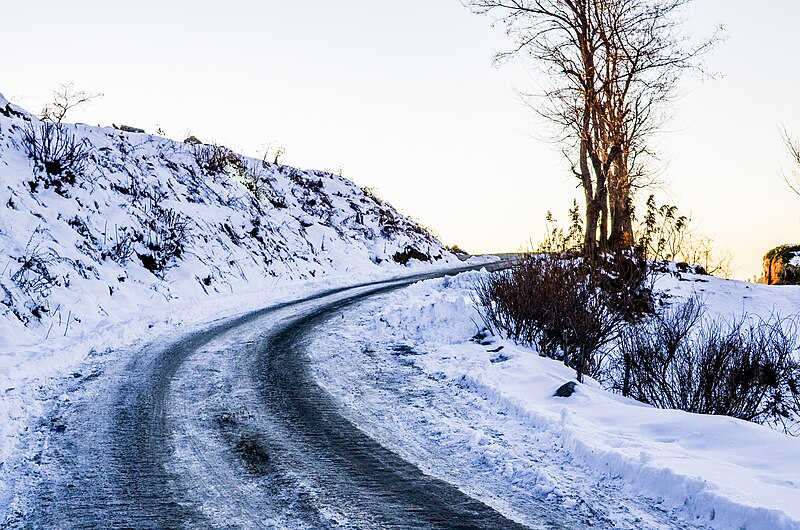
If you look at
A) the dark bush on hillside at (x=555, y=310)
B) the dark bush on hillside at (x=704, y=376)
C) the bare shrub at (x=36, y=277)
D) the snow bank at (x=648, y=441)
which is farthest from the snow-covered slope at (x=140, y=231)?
the dark bush on hillside at (x=704, y=376)

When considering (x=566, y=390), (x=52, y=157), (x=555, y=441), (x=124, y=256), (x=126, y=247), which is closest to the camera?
(x=555, y=441)

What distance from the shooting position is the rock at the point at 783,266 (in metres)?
22.0

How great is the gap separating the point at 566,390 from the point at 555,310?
2875 mm

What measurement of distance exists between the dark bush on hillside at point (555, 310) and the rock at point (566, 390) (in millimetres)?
1807

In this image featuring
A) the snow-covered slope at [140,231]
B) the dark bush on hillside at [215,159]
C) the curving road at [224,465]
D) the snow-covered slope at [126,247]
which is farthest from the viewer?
the dark bush on hillside at [215,159]

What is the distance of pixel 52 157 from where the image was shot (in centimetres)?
1509

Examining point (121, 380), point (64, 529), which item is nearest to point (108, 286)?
point (121, 380)

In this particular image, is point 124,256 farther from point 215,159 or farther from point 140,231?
point 215,159

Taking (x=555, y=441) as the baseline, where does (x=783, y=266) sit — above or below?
above

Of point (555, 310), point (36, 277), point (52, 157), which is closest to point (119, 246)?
point (52, 157)

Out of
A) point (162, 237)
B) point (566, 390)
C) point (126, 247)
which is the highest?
point (162, 237)

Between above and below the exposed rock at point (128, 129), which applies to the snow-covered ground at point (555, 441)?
below

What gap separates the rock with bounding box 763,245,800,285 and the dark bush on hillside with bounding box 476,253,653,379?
15.5m

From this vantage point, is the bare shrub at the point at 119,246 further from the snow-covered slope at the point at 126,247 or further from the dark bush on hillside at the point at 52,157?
the dark bush on hillside at the point at 52,157
